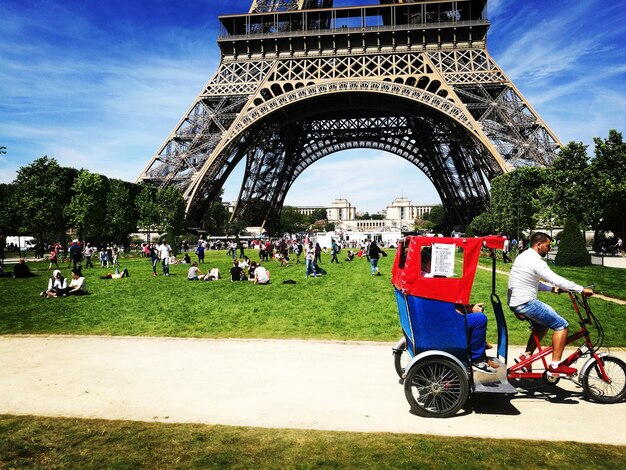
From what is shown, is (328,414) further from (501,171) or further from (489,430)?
(501,171)

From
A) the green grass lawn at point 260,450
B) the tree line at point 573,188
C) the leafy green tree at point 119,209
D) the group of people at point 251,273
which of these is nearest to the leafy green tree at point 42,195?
the leafy green tree at point 119,209

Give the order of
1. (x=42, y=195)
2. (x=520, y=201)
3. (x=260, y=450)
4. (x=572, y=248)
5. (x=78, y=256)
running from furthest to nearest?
(x=42, y=195) → (x=520, y=201) → (x=572, y=248) → (x=78, y=256) → (x=260, y=450)

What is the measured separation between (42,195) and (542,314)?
165 feet

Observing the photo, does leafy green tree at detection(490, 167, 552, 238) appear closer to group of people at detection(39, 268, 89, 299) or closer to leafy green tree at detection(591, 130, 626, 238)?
leafy green tree at detection(591, 130, 626, 238)

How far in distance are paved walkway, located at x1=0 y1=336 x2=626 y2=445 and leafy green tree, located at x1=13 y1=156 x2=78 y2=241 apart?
42802 millimetres

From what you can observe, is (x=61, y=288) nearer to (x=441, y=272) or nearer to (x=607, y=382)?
(x=441, y=272)

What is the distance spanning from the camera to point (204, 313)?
499 inches

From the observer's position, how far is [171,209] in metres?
47.2

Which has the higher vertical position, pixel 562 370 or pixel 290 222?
pixel 290 222

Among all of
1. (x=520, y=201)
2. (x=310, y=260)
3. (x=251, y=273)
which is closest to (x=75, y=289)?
(x=251, y=273)

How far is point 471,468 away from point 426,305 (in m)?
1.89

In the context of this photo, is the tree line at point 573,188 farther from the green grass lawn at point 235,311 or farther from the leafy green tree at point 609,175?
the green grass lawn at point 235,311

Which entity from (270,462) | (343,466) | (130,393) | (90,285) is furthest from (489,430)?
(90,285)

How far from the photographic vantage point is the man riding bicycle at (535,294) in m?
5.76
